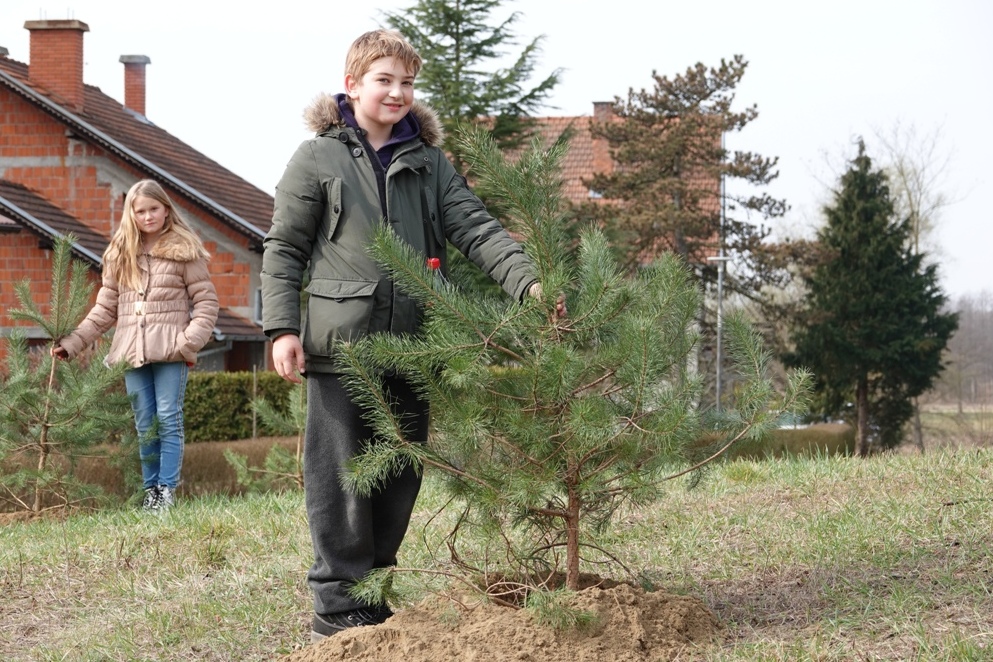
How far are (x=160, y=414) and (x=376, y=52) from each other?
12.3 ft

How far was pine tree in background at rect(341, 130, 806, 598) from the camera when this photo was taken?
3.13m

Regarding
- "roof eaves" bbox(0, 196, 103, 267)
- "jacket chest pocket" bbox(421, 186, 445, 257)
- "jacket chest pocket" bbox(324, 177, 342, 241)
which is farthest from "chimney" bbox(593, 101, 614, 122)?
"jacket chest pocket" bbox(324, 177, 342, 241)

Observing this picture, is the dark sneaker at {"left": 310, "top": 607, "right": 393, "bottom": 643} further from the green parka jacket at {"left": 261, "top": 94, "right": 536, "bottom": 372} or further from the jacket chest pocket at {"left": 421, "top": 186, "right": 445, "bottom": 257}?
the jacket chest pocket at {"left": 421, "top": 186, "right": 445, "bottom": 257}

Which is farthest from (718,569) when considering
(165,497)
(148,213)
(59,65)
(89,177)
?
(59,65)

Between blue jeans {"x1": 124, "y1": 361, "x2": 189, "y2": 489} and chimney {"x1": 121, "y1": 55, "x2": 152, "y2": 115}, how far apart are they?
23.5 metres

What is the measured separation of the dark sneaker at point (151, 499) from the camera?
22.0ft

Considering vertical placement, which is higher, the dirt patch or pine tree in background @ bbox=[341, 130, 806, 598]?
pine tree in background @ bbox=[341, 130, 806, 598]

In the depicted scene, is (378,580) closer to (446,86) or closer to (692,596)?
(692,596)

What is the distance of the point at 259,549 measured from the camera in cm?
504

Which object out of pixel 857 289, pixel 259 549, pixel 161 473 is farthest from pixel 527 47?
pixel 857 289

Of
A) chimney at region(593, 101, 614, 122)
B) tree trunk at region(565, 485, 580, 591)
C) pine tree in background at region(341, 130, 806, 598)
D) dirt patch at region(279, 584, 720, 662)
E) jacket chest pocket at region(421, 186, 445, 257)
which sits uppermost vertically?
chimney at region(593, 101, 614, 122)

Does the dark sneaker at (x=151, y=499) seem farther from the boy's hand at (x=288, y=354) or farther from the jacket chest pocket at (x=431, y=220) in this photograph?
the jacket chest pocket at (x=431, y=220)

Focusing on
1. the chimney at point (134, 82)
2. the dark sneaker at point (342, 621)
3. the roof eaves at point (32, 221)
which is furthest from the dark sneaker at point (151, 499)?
the chimney at point (134, 82)

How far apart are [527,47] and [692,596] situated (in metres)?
16.5
